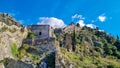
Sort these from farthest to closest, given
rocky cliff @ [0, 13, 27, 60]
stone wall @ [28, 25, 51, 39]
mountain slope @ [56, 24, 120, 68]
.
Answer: stone wall @ [28, 25, 51, 39], mountain slope @ [56, 24, 120, 68], rocky cliff @ [0, 13, 27, 60]

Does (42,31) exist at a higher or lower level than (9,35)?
higher

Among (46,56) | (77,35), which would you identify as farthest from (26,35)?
(77,35)

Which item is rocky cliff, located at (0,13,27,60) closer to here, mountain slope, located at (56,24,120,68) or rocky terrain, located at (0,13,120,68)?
rocky terrain, located at (0,13,120,68)

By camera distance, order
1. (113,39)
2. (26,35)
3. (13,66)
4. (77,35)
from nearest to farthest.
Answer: (13,66) → (26,35) → (77,35) → (113,39)

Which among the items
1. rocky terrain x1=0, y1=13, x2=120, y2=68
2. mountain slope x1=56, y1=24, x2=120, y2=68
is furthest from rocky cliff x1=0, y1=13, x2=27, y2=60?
mountain slope x1=56, y1=24, x2=120, y2=68

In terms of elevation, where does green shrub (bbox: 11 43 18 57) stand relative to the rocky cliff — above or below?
below

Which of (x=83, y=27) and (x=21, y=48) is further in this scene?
(x=83, y=27)

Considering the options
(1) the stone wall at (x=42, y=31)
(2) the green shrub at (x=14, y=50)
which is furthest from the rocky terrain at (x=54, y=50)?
(1) the stone wall at (x=42, y=31)

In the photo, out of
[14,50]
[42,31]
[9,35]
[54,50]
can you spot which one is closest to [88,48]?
[42,31]

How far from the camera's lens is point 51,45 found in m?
65.6

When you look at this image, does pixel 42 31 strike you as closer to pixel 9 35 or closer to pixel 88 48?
pixel 9 35

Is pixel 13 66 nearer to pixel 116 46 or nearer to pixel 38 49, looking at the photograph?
pixel 38 49

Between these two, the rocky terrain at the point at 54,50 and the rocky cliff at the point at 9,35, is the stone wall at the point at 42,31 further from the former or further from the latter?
the rocky cliff at the point at 9,35

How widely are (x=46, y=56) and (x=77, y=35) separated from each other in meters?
21.0
